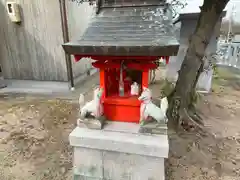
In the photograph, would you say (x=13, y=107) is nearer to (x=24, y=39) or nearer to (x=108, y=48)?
(x=24, y=39)

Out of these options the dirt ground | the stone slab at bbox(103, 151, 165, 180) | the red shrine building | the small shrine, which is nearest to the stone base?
the small shrine

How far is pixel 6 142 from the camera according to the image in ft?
12.0

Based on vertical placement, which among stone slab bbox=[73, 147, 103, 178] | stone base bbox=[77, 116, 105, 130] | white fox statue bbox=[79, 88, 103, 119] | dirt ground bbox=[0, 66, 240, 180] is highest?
white fox statue bbox=[79, 88, 103, 119]

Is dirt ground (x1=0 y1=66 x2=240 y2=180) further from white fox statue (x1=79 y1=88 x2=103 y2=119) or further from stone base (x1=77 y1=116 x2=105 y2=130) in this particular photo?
white fox statue (x1=79 y1=88 x2=103 y2=119)

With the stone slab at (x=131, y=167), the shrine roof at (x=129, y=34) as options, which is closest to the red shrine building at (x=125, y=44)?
the shrine roof at (x=129, y=34)

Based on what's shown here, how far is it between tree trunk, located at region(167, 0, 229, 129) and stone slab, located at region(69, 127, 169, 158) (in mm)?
1683

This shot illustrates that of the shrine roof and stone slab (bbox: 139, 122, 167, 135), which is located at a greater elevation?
the shrine roof

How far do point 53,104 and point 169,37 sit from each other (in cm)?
405

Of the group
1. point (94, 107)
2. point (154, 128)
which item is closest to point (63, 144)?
point (94, 107)

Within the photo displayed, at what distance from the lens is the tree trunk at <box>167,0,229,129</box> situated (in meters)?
3.51

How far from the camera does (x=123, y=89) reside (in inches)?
108

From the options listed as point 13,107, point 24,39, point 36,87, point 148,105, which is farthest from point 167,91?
point 24,39

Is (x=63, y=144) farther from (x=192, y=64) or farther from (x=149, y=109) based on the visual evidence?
(x=192, y=64)

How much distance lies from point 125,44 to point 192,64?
224 centimetres
